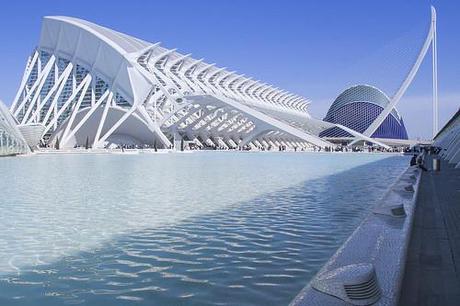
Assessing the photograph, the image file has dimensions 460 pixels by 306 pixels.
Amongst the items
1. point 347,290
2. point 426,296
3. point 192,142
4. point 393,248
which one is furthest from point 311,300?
point 192,142

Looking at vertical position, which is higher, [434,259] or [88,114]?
[88,114]

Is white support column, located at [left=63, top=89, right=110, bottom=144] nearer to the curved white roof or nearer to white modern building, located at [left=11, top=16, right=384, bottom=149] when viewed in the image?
white modern building, located at [left=11, top=16, right=384, bottom=149]

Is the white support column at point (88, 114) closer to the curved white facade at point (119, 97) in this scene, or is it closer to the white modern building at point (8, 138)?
the curved white facade at point (119, 97)

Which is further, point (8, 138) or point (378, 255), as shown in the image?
point (8, 138)

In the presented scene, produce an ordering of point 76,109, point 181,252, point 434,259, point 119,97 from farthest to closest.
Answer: point 119,97 < point 76,109 < point 181,252 < point 434,259

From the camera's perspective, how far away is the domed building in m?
91.0

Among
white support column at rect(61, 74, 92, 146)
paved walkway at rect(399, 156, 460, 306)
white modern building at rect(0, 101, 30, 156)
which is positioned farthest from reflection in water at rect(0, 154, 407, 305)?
white support column at rect(61, 74, 92, 146)

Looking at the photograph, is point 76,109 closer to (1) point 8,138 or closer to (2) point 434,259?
(1) point 8,138

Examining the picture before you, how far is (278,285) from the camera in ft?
13.0

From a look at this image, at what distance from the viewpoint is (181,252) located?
5168mm

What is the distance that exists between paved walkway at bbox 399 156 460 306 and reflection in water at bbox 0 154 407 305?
861 mm

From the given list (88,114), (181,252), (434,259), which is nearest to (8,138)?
(88,114)

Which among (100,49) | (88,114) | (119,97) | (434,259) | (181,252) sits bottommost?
(181,252)

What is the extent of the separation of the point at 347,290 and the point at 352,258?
1.14 m
